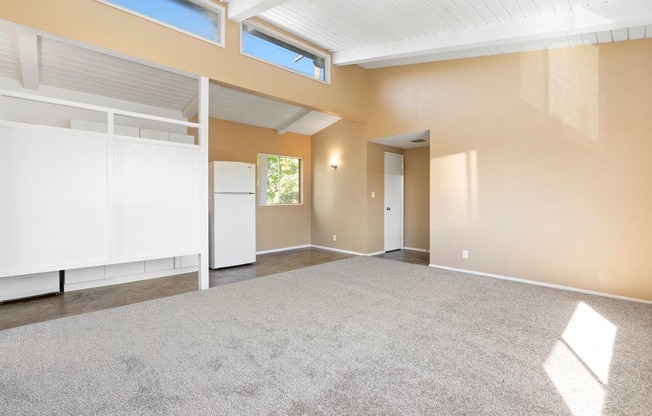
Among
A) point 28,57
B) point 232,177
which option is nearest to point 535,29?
point 232,177

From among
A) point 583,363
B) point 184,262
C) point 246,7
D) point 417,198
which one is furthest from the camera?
point 417,198

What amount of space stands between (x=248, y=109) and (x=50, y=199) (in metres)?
3.74

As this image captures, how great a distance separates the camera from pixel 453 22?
13.5ft

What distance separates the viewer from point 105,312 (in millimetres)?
3287

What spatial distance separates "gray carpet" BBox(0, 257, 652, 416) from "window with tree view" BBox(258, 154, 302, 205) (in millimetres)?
3557

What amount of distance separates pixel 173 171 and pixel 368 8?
3.21 metres

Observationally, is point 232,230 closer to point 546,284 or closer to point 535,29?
point 546,284

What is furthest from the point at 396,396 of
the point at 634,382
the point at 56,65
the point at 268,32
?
the point at 56,65

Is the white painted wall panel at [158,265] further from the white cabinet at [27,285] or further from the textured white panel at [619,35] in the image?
the textured white panel at [619,35]

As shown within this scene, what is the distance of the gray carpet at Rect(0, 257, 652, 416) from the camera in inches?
72.1

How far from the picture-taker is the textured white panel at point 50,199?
9.59 ft

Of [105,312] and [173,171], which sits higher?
[173,171]

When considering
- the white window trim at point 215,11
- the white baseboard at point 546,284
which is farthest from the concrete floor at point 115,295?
the white window trim at point 215,11

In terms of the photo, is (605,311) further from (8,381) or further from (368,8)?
(8,381)
